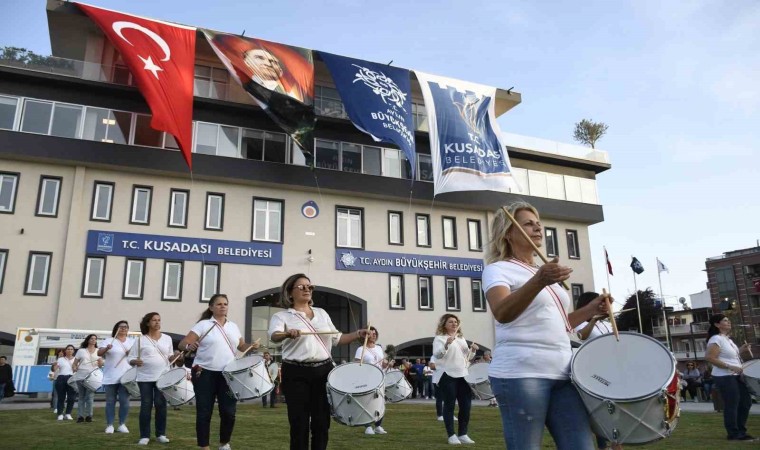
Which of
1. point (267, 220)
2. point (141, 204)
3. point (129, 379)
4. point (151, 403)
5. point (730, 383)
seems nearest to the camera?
point (730, 383)

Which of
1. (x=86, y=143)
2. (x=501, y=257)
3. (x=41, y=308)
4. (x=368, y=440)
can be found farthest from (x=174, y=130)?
(x=501, y=257)

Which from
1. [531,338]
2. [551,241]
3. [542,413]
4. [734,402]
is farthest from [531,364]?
[551,241]

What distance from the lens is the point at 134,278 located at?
1063 inches

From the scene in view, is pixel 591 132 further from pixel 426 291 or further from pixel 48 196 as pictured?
pixel 48 196

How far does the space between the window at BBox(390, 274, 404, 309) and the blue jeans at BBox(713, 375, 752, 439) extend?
22.3 m

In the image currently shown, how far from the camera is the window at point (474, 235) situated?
34844 mm

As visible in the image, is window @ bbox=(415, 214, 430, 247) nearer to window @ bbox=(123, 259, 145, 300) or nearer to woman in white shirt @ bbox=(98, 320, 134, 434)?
window @ bbox=(123, 259, 145, 300)

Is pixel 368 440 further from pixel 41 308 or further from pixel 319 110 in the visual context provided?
pixel 319 110

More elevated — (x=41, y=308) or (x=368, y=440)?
(x=41, y=308)

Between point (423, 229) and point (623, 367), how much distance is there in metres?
30.3

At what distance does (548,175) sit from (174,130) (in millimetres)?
23621

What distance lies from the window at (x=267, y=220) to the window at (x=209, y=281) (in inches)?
96.8

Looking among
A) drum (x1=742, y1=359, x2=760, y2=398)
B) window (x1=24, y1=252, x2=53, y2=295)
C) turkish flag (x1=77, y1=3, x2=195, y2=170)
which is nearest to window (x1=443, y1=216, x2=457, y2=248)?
turkish flag (x1=77, y1=3, x2=195, y2=170)

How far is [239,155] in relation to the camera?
29.9 m
